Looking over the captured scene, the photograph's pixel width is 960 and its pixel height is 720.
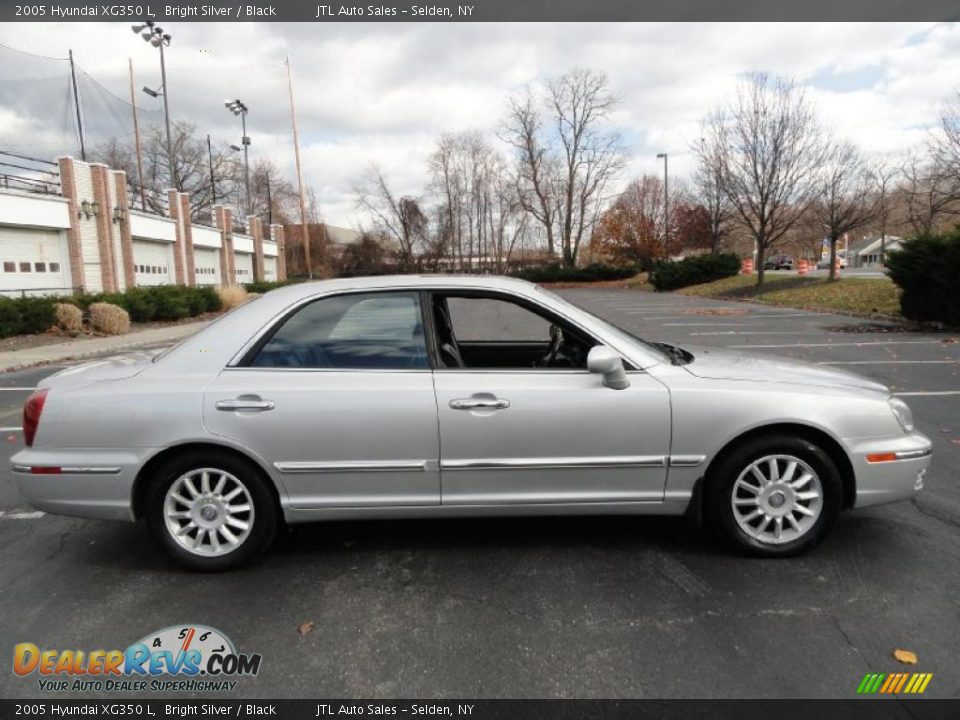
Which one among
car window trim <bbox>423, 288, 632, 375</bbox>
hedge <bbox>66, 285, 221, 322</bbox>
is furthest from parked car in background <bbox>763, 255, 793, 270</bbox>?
car window trim <bbox>423, 288, 632, 375</bbox>

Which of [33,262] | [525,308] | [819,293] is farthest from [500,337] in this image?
[33,262]

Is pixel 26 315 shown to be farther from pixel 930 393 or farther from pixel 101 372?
pixel 930 393

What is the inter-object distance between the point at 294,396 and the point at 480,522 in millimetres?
1494

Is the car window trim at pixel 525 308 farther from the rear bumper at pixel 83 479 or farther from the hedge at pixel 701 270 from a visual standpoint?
the hedge at pixel 701 270

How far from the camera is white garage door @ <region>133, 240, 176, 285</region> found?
93.2 feet

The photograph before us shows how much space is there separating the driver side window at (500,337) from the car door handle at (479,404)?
273mm

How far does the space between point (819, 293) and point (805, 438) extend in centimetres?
2366

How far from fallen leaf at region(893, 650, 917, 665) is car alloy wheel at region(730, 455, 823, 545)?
0.81 m

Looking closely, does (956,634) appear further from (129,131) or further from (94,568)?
(129,131)

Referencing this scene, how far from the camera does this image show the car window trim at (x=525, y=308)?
10.8 ft

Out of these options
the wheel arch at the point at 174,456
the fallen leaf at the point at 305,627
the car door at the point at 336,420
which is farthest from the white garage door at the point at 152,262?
the fallen leaf at the point at 305,627

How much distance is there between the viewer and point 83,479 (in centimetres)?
319

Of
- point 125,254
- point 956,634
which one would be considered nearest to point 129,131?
point 125,254

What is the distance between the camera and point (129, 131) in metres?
43.3
